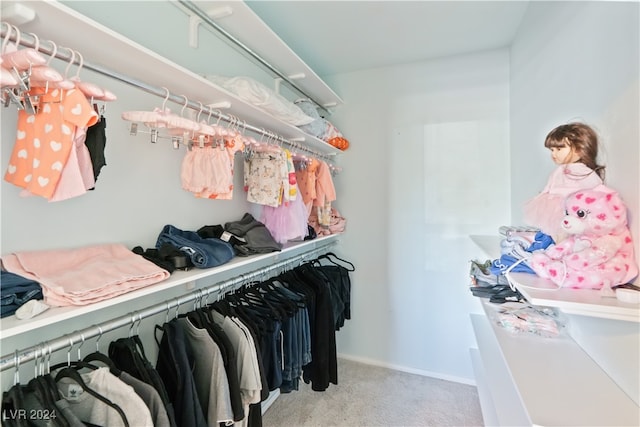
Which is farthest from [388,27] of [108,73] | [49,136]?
[49,136]

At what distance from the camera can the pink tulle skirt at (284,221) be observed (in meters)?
1.82

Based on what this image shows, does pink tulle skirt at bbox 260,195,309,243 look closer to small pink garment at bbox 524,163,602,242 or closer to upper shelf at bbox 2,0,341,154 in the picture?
upper shelf at bbox 2,0,341,154

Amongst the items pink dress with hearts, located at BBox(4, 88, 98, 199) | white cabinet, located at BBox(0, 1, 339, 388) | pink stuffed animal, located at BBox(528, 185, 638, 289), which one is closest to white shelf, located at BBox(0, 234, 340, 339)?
white cabinet, located at BBox(0, 1, 339, 388)

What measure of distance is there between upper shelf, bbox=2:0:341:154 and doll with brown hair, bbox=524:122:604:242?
124cm

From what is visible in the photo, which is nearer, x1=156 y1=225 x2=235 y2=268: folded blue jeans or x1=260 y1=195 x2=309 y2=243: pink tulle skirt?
x1=156 y1=225 x2=235 y2=268: folded blue jeans

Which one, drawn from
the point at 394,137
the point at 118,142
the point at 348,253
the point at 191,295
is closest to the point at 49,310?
the point at 191,295

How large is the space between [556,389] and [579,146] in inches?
29.7

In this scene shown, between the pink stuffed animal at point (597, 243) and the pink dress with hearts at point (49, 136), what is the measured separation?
136cm

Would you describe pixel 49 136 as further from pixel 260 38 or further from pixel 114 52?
pixel 260 38

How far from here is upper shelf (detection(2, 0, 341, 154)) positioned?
759 mm

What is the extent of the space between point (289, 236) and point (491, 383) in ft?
4.14

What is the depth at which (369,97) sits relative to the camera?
2666mm

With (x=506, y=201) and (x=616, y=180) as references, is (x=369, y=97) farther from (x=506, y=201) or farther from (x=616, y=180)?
(x=616, y=180)

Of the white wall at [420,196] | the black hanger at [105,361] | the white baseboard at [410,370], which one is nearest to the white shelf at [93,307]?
the black hanger at [105,361]
